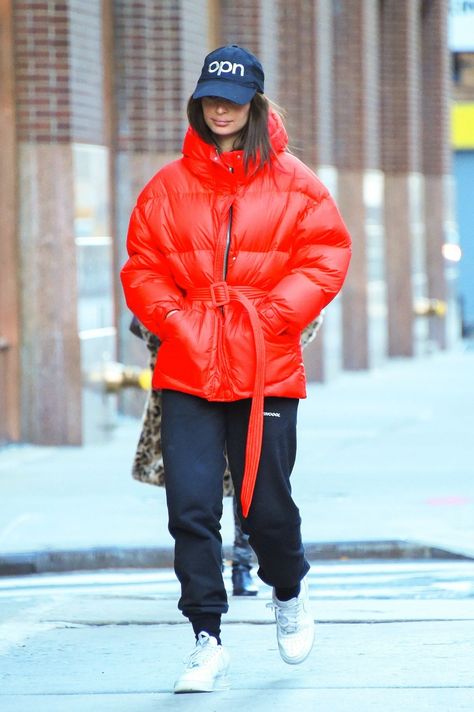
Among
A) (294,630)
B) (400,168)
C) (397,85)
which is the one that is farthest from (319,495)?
(397,85)

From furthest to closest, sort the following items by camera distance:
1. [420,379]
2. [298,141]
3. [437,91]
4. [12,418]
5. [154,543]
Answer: [437,91] → [420,379] → [298,141] → [12,418] → [154,543]

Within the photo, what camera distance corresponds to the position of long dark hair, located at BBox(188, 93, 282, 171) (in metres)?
5.39

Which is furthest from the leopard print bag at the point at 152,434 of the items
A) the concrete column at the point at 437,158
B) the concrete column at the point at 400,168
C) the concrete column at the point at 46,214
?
the concrete column at the point at 437,158

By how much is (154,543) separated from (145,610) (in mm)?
1361

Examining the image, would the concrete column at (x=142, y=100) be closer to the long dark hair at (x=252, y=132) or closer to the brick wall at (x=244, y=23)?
the brick wall at (x=244, y=23)

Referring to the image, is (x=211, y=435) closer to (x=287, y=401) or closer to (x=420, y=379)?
(x=287, y=401)

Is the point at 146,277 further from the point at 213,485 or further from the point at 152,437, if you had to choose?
the point at 152,437

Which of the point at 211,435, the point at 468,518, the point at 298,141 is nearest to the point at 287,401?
the point at 211,435

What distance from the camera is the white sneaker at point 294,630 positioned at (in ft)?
18.4

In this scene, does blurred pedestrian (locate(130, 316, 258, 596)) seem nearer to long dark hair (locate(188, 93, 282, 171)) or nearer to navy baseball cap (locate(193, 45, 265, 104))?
long dark hair (locate(188, 93, 282, 171))

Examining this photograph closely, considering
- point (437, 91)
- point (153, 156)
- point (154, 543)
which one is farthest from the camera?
point (437, 91)

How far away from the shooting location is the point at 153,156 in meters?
14.0

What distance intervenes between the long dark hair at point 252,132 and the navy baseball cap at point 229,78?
3.0 inches

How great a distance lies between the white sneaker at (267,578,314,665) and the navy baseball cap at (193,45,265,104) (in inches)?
62.2
